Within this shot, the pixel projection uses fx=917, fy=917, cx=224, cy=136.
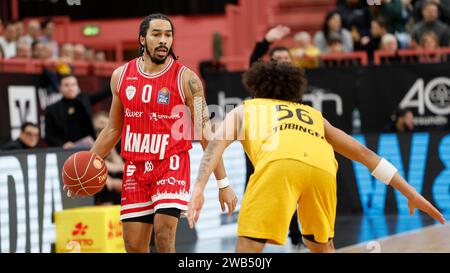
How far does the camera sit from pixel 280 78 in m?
6.33

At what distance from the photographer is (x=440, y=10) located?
1788 centimetres

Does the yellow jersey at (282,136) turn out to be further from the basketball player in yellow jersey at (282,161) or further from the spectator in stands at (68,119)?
the spectator in stands at (68,119)

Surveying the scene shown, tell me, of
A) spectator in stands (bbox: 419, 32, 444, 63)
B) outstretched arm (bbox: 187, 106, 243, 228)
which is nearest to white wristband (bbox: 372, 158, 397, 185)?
outstretched arm (bbox: 187, 106, 243, 228)

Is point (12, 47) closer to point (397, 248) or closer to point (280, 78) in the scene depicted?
point (397, 248)

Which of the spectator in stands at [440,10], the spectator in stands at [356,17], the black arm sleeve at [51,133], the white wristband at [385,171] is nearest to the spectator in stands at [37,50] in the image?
the black arm sleeve at [51,133]

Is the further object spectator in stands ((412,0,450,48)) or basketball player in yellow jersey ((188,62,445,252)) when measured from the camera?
spectator in stands ((412,0,450,48))

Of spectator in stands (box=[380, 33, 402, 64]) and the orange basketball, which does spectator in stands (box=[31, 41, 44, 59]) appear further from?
the orange basketball

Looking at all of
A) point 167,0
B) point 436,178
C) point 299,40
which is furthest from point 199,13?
point 436,178

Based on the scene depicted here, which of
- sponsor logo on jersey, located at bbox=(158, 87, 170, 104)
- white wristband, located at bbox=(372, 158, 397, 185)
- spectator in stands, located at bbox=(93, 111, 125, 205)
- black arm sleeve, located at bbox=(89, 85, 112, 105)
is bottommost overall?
spectator in stands, located at bbox=(93, 111, 125, 205)

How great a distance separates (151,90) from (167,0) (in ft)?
50.5

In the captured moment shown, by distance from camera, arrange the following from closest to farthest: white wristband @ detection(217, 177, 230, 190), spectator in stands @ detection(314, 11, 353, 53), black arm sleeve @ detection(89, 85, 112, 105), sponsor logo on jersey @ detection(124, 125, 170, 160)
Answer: white wristband @ detection(217, 177, 230, 190)
sponsor logo on jersey @ detection(124, 125, 170, 160)
black arm sleeve @ detection(89, 85, 112, 105)
spectator in stands @ detection(314, 11, 353, 53)

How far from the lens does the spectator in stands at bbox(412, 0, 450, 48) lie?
1714 cm

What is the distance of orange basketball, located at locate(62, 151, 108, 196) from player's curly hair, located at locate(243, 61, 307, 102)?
5.94ft

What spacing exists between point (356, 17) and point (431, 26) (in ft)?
6.62
